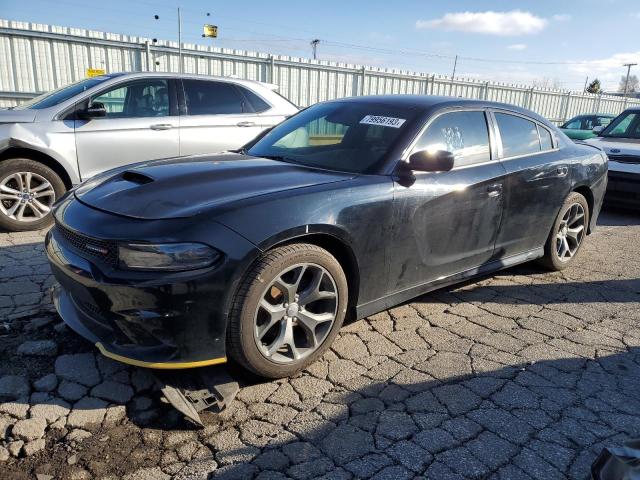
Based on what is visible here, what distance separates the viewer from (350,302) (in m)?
3.13

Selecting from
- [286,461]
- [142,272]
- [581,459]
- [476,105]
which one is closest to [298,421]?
[286,461]

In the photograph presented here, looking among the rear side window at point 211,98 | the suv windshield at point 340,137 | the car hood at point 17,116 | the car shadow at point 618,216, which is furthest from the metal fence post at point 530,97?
the car hood at point 17,116

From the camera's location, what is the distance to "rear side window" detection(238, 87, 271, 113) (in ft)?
21.4

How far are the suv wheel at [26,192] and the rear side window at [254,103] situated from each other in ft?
8.13

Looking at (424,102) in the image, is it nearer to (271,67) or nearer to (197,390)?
(197,390)

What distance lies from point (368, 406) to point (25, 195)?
449 centimetres

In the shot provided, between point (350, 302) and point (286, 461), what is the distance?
3.73 ft

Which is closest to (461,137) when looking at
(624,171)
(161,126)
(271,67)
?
(161,126)

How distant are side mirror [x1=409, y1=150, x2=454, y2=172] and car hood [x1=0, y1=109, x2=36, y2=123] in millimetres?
4222

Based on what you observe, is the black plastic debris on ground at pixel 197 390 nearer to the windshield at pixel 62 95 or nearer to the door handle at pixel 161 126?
the door handle at pixel 161 126

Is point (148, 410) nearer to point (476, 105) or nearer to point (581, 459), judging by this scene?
point (581, 459)

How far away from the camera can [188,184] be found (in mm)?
2867

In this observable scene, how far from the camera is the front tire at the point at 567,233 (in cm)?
468

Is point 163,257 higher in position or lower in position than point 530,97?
lower
